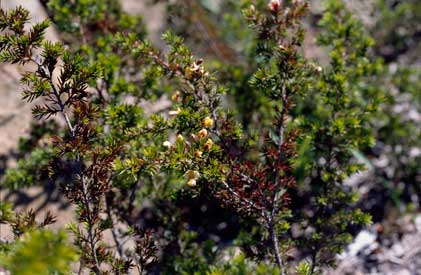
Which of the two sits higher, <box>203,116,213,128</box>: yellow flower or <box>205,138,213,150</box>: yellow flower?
<box>203,116,213,128</box>: yellow flower

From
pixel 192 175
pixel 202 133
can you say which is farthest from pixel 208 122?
pixel 192 175

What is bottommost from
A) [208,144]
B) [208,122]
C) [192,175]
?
[192,175]

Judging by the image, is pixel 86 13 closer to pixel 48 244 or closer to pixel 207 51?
pixel 207 51

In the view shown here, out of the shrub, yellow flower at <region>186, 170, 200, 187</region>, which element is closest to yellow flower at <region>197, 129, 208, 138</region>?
the shrub

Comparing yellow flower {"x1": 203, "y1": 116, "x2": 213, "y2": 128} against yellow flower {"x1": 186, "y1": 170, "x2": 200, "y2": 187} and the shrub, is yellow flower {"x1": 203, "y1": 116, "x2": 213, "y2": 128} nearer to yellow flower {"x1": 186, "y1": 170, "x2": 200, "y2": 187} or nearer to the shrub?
the shrub

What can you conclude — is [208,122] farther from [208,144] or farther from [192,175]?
[192,175]

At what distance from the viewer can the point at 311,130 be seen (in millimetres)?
3109

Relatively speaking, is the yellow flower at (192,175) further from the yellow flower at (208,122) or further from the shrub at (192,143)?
the yellow flower at (208,122)

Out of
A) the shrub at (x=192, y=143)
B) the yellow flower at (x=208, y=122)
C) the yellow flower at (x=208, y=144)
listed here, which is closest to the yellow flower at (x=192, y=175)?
the shrub at (x=192, y=143)

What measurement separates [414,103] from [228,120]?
2895 mm

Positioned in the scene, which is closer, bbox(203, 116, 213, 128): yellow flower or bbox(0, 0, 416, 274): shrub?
bbox(0, 0, 416, 274): shrub

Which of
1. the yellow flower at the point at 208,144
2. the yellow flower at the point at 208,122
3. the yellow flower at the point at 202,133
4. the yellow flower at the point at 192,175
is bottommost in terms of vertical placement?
the yellow flower at the point at 192,175

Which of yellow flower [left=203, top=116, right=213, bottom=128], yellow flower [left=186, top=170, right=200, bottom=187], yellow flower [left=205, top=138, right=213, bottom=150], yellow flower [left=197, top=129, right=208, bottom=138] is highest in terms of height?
yellow flower [left=203, top=116, right=213, bottom=128]

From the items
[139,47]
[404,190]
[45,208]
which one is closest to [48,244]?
[139,47]
